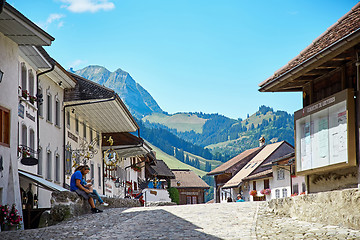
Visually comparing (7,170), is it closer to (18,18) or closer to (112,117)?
(18,18)

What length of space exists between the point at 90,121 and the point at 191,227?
2408cm

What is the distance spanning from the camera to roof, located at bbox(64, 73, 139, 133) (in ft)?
105

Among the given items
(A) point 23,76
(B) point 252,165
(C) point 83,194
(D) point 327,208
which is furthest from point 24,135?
(B) point 252,165

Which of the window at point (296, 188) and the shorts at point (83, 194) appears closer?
the shorts at point (83, 194)

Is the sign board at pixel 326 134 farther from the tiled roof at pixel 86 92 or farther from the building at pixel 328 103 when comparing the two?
the tiled roof at pixel 86 92

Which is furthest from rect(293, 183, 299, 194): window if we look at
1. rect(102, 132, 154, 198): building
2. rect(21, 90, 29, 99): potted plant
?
rect(21, 90, 29, 99): potted plant

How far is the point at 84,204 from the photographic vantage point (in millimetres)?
20406

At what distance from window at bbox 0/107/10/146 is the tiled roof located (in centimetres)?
1202

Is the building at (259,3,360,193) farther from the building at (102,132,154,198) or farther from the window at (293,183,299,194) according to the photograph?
the window at (293,183,299,194)

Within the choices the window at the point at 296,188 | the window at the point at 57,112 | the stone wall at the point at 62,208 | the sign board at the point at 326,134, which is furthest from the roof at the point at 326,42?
the window at the point at 296,188

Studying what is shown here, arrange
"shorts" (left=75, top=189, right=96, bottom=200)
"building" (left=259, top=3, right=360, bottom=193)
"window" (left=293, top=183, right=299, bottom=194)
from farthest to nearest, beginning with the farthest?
"window" (left=293, top=183, right=299, bottom=194)
"shorts" (left=75, top=189, right=96, bottom=200)
"building" (left=259, top=3, right=360, bottom=193)

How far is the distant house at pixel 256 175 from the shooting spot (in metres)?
69.2

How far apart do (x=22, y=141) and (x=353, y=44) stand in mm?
14402

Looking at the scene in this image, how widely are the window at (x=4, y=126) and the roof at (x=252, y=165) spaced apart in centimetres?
5543
